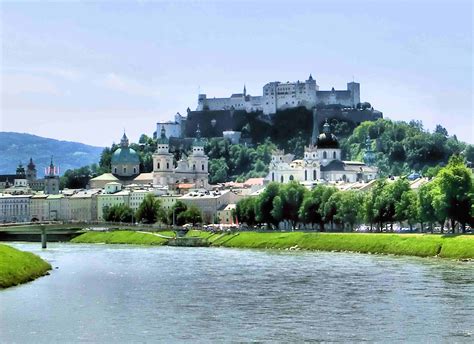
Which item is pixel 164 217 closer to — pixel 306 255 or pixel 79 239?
pixel 79 239

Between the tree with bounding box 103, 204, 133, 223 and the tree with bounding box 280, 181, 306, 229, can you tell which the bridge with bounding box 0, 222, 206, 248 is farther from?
the tree with bounding box 103, 204, 133, 223

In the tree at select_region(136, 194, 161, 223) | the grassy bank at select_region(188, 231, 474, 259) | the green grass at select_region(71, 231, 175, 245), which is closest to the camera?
the grassy bank at select_region(188, 231, 474, 259)

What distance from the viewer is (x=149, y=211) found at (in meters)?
163

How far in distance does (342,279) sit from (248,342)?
24301 millimetres

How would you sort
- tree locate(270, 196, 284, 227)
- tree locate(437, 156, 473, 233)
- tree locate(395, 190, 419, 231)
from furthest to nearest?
tree locate(270, 196, 284, 227), tree locate(395, 190, 419, 231), tree locate(437, 156, 473, 233)

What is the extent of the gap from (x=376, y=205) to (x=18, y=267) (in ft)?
147

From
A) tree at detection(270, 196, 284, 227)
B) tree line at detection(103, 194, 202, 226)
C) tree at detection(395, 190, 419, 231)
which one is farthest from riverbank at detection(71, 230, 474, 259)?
tree line at detection(103, 194, 202, 226)

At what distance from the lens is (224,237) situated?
12662 centimetres

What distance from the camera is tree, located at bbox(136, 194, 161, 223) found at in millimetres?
162125

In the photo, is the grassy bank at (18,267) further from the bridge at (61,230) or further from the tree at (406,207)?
the bridge at (61,230)

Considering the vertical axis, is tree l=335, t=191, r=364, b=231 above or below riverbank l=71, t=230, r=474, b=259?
above

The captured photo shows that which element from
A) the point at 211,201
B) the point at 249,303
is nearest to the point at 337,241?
the point at 249,303

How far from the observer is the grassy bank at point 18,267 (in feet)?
209

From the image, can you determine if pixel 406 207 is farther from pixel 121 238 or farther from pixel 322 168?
pixel 322 168
